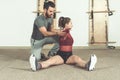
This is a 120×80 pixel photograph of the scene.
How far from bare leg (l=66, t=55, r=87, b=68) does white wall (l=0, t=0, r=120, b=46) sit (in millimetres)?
3117

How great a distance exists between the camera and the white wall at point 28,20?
736cm

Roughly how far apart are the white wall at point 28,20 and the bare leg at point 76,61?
10.2 feet

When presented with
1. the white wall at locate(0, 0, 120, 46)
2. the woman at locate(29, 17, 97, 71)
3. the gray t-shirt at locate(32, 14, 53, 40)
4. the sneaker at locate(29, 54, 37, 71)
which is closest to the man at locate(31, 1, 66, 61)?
the gray t-shirt at locate(32, 14, 53, 40)

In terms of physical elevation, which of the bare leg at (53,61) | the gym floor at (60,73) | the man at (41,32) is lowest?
the gym floor at (60,73)

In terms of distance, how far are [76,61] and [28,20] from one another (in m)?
3.49

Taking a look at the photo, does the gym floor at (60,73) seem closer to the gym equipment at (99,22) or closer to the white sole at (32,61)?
the white sole at (32,61)

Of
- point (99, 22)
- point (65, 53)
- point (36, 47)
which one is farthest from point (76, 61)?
point (99, 22)

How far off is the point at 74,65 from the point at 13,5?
3.58 metres

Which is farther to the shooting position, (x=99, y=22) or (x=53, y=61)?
(x=99, y=22)

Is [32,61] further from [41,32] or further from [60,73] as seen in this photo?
[41,32]

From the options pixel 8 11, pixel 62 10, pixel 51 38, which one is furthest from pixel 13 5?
pixel 51 38

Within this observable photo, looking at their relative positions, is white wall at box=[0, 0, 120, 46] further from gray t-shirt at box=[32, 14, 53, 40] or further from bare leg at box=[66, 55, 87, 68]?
Answer: bare leg at box=[66, 55, 87, 68]

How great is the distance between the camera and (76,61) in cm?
417

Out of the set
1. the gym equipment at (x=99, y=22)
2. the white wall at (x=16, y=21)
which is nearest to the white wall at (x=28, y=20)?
the white wall at (x=16, y=21)
